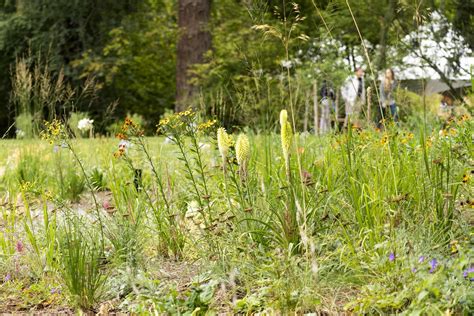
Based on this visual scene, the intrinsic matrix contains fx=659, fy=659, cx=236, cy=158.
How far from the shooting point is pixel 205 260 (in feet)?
10.1

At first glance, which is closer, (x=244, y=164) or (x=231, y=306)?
(x=231, y=306)

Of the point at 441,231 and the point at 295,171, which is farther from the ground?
the point at 295,171

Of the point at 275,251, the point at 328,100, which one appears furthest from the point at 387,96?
the point at 275,251

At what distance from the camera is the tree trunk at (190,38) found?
15.0 meters

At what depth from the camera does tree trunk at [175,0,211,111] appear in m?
15.0

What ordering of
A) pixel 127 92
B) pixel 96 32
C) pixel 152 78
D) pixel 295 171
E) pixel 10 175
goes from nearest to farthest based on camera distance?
A: pixel 295 171 → pixel 10 175 → pixel 96 32 → pixel 127 92 → pixel 152 78

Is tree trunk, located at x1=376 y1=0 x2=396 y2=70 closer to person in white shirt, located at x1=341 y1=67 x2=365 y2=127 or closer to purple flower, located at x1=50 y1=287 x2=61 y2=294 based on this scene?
person in white shirt, located at x1=341 y1=67 x2=365 y2=127

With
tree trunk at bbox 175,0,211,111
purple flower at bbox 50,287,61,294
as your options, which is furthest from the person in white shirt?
tree trunk at bbox 175,0,211,111

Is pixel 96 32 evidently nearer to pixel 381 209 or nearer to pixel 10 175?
pixel 10 175

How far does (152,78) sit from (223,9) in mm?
6536

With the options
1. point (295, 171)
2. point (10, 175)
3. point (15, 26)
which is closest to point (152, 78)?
point (15, 26)

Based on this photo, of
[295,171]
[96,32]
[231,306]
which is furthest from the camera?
[96,32]

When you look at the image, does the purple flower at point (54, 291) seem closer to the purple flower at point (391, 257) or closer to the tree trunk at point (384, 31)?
the purple flower at point (391, 257)

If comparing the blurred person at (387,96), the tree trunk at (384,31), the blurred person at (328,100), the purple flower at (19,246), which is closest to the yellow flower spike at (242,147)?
the blurred person at (328,100)
